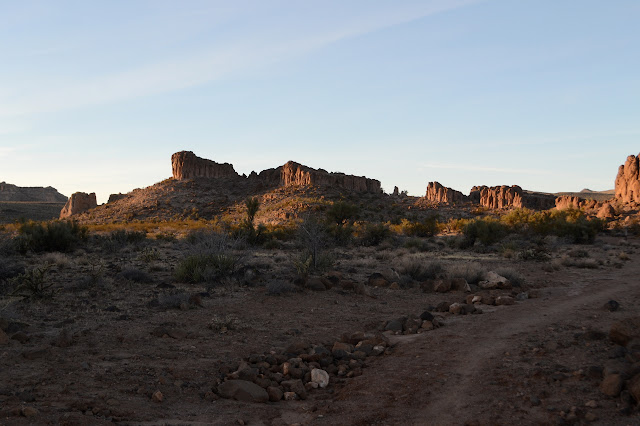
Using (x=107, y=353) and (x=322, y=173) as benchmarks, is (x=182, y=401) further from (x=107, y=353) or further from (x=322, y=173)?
(x=322, y=173)

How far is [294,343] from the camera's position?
8133 millimetres

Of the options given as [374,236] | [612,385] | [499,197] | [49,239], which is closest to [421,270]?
[612,385]

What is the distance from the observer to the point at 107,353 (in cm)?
741

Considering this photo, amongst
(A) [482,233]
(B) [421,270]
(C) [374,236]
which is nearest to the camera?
(B) [421,270]

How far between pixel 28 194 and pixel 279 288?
5646 inches

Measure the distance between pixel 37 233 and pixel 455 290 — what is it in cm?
1993

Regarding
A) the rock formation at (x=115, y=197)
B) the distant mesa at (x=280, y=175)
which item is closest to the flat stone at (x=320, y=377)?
the distant mesa at (x=280, y=175)

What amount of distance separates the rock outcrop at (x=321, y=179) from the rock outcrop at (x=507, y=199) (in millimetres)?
19858

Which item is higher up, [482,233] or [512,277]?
[482,233]

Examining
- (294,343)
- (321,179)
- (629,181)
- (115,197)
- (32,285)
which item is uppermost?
(321,179)

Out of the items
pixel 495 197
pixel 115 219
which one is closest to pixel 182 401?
pixel 115 219

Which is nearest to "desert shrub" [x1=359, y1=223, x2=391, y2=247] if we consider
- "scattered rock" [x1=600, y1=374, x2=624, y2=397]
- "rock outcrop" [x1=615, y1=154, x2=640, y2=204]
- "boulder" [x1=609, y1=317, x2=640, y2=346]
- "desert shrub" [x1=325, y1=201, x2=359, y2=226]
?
"desert shrub" [x1=325, y1=201, x2=359, y2=226]

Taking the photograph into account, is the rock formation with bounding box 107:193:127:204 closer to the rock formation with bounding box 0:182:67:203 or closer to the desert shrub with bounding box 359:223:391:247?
the rock formation with bounding box 0:182:67:203

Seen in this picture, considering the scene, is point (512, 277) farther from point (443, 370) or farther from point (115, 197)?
point (115, 197)
